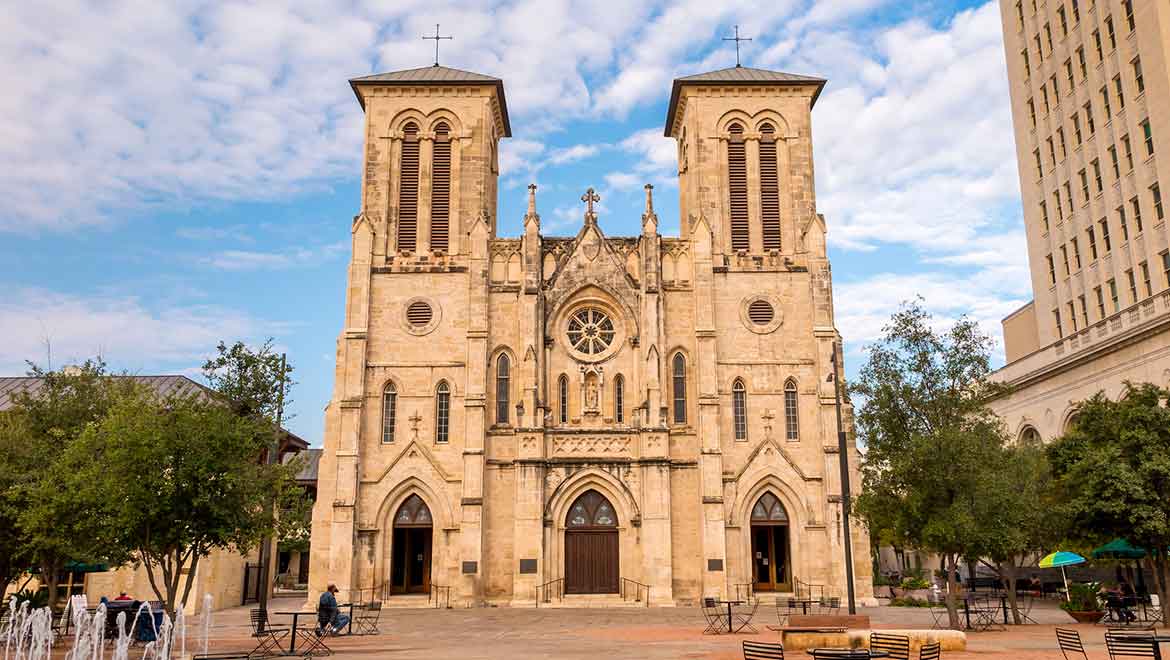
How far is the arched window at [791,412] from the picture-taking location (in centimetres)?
3706

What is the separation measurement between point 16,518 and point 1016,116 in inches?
1893

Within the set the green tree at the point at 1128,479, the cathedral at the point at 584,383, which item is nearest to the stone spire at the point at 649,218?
the cathedral at the point at 584,383

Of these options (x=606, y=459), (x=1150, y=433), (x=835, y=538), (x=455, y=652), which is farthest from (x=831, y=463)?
(x=455, y=652)

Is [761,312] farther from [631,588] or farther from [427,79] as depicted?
[427,79]

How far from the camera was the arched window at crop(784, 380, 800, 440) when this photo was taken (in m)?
37.1

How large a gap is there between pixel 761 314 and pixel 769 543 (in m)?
9.26

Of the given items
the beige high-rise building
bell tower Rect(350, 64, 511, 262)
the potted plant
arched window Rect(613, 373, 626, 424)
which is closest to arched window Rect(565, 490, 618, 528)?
arched window Rect(613, 373, 626, 424)

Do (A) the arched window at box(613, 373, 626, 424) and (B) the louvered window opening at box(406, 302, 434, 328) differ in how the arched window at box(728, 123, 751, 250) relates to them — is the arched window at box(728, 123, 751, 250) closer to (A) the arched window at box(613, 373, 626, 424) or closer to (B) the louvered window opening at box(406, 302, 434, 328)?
(A) the arched window at box(613, 373, 626, 424)

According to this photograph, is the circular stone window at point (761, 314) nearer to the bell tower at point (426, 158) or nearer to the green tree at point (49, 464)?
the bell tower at point (426, 158)

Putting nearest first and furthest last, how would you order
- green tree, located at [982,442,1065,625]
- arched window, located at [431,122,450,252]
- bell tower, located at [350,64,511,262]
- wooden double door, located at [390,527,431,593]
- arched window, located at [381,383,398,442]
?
green tree, located at [982,442,1065,625] → wooden double door, located at [390,527,431,593] → arched window, located at [381,383,398,442] → bell tower, located at [350,64,511,262] → arched window, located at [431,122,450,252]

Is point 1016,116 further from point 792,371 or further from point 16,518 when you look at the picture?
point 16,518

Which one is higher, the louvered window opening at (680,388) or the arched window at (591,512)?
the louvered window opening at (680,388)

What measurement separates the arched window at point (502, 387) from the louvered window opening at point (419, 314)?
136 inches

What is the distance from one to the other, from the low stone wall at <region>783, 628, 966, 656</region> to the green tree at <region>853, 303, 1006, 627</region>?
3826 mm
